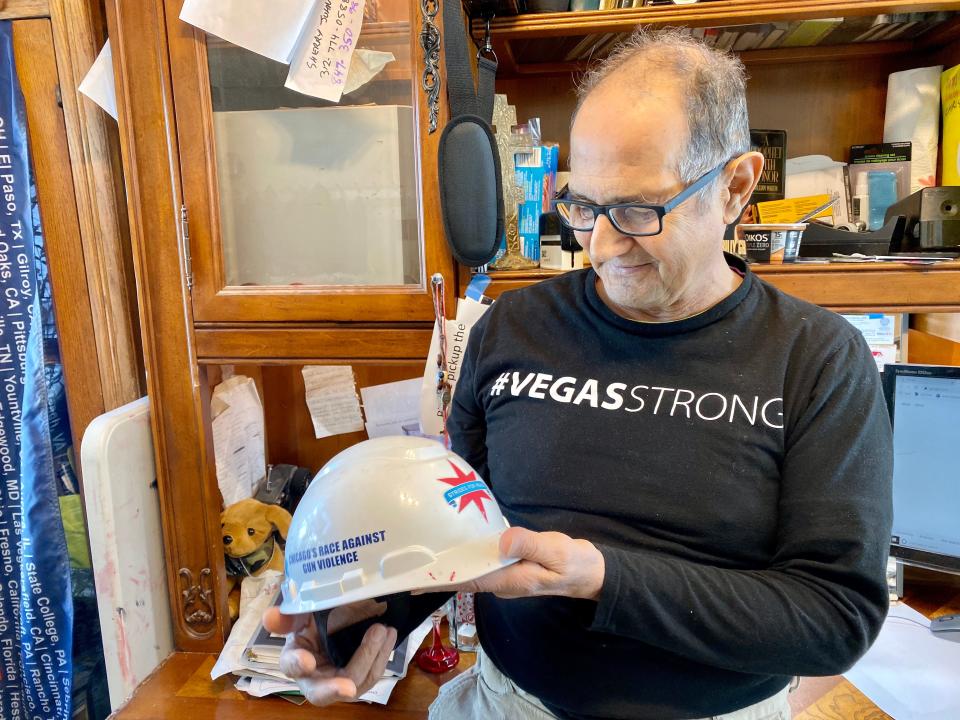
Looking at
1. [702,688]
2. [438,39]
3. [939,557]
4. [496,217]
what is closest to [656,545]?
[702,688]

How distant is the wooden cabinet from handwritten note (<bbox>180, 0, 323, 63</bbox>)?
0.04 m

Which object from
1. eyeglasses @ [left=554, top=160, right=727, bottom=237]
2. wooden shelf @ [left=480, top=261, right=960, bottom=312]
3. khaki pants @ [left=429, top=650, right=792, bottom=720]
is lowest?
khaki pants @ [left=429, top=650, right=792, bottom=720]

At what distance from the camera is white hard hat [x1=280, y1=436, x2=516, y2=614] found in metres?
0.58

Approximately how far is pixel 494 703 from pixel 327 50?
3.27 ft

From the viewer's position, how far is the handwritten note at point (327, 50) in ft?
3.19

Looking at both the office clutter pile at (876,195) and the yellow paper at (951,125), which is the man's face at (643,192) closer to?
the office clutter pile at (876,195)

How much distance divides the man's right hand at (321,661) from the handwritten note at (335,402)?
72 centimetres

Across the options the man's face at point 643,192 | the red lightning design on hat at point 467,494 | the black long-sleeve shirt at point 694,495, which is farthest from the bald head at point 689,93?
the red lightning design on hat at point 467,494

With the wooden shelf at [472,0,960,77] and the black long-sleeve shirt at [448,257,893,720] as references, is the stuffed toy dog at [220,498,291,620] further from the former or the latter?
the wooden shelf at [472,0,960,77]

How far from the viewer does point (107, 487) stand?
1.06 m

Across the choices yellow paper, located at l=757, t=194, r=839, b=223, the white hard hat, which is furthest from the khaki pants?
yellow paper, located at l=757, t=194, r=839, b=223

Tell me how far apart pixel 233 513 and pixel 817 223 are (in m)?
1.21

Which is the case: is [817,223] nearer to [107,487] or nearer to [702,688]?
[702,688]

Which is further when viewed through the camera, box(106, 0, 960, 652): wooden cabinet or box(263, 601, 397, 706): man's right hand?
box(106, 0, 960, 652): wooden cabinet
